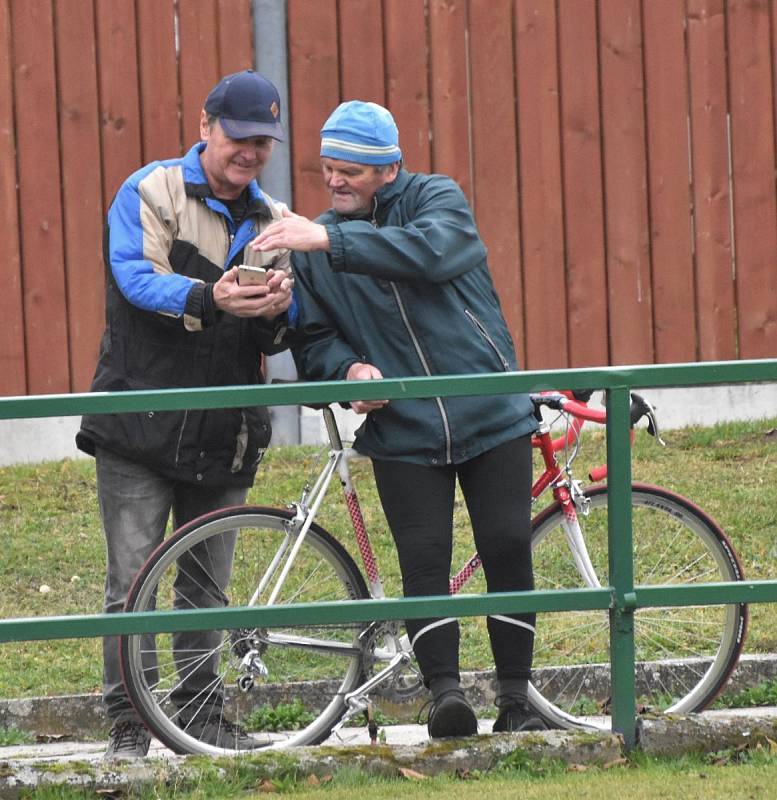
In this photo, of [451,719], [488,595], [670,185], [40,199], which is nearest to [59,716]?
[451,719]

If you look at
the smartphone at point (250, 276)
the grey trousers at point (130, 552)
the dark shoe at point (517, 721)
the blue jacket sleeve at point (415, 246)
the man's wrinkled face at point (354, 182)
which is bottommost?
the dark shoe at point (517, 721)

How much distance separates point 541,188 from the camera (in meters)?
7.95

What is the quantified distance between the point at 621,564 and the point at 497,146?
13.4 ft

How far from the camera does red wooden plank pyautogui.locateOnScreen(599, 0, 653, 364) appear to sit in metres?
7.98

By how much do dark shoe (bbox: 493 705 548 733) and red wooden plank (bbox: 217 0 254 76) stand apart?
417 cm

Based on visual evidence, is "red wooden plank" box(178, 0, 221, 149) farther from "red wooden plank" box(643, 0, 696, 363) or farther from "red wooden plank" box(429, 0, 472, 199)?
"red wooden plank" box(643, 0, 696, 363)

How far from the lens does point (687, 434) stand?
7.79 meters

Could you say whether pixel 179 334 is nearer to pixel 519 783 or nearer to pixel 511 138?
pixel 519 783

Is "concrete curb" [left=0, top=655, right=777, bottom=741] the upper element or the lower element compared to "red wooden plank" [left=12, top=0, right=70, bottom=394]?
lower

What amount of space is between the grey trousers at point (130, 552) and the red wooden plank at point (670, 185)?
13.1ft

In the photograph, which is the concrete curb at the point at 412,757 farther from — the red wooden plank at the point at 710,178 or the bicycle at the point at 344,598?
the red wooden plank at the point at 710,178

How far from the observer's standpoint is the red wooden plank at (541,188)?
26.0 ft

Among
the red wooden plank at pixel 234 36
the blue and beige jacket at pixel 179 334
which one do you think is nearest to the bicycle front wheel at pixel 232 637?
the blue and beige jacket at pixel 179 334

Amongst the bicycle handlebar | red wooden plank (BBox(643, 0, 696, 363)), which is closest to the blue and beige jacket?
the bicycle handlebar
